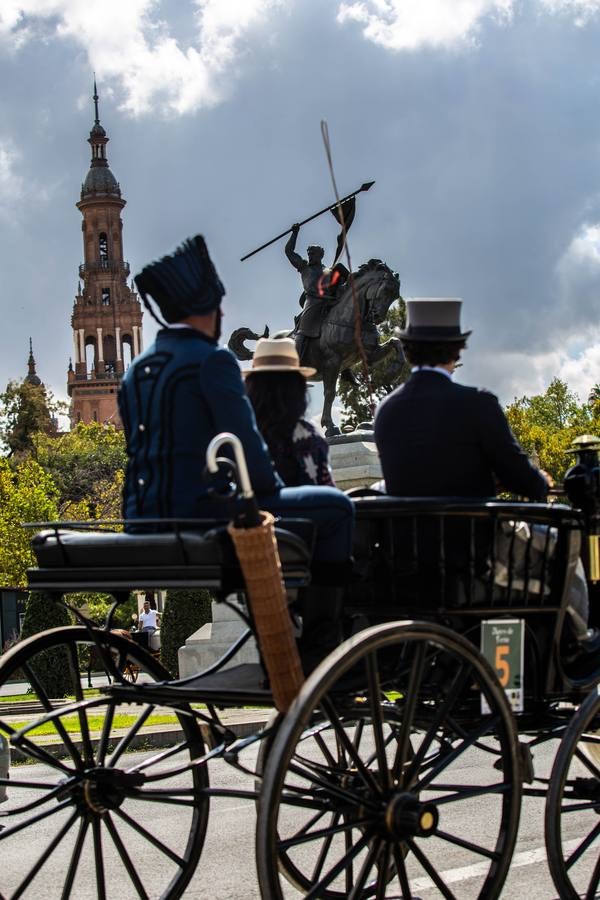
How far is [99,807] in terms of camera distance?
4.75 metres

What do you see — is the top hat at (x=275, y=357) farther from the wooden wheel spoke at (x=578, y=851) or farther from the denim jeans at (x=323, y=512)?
the wooden wheel spoke at (x=578, y=851)

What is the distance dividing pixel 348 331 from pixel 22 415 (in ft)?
277

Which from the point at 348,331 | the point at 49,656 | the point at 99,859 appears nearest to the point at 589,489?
the point at 99,859

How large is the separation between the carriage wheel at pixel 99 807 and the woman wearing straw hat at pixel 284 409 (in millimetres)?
985

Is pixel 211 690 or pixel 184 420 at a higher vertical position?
pixel 184 420

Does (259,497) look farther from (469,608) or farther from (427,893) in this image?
(427,893)

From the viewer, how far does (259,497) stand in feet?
15.0

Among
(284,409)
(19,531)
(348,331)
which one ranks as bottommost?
(284,409)

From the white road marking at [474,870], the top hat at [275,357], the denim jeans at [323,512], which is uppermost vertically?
the top hat at [275,357]

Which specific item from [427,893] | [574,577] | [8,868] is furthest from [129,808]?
[574,577]

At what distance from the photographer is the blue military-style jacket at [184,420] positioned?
174 inches

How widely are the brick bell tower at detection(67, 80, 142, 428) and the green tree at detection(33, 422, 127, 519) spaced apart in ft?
187

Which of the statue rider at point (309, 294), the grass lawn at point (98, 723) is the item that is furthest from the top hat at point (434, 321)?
the statue rider at point (309, 294)

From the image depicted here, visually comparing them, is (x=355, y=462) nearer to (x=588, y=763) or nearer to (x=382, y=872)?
(x=588, y=763)
